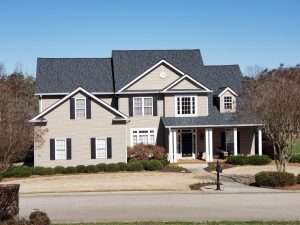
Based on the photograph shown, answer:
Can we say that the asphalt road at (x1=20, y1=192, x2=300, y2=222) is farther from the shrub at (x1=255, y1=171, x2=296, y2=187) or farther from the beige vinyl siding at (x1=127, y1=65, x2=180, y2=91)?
the beige vinyl siding at (x1=127, y1=65, x2=180, y2=91)

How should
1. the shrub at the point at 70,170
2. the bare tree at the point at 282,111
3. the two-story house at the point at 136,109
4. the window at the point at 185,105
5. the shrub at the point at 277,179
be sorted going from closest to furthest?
the shrub at the point at 277,179 < the bare tree at the point at 282,111 < the shrub at the point at 70,170 < the two-story house at the point at 136,109 < the window at the point at 185,105

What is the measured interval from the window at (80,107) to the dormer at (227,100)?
11946 millimetres

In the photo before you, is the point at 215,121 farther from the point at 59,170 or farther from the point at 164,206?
the point at 164,206

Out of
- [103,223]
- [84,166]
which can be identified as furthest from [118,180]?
[103,223]

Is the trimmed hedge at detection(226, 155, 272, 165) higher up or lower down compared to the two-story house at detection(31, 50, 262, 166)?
lower down

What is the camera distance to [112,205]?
21.8 meters

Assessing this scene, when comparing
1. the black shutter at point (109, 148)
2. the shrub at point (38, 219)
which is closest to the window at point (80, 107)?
the black shutter at point (109, 148)

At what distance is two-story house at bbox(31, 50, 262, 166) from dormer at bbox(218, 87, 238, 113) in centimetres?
5

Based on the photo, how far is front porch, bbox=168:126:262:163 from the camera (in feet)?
145

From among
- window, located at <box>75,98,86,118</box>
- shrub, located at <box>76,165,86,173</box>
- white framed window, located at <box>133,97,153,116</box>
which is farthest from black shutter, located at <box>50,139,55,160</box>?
white framed window, located at <box>133,97,153,116</box>

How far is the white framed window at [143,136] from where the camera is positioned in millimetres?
44812

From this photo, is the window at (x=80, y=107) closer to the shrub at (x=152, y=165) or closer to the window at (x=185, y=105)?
the shrub at (x=152, y=165)

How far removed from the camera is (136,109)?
44812mm

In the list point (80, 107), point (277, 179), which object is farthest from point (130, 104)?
point (277, 179)
